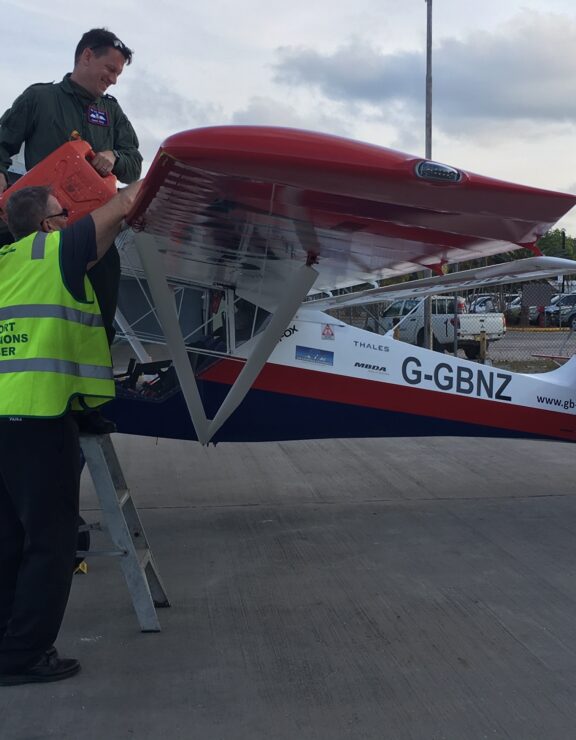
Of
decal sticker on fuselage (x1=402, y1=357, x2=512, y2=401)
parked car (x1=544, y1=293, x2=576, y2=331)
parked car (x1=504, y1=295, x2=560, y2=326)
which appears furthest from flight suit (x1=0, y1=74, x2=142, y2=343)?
parked car (x1=504, y1=295, x2=560, y2=326)

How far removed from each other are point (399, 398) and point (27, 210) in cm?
362

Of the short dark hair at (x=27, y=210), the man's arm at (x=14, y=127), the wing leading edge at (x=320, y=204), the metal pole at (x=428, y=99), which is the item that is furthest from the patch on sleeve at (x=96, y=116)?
the metal pole at (x=428, y=99)

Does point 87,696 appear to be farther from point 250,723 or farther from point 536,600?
point 536,600

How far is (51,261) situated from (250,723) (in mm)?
1882

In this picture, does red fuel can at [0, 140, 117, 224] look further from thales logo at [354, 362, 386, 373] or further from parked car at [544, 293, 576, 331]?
parked car at [544, 293, 576, 331]

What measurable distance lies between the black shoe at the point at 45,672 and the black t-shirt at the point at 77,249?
151 cm

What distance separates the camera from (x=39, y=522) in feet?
10.4

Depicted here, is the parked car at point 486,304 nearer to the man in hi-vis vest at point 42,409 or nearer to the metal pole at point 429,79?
the metal pole at point 429,79

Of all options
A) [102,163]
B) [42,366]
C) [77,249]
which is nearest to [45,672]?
[42,366]

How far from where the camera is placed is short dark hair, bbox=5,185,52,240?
11.1 feet

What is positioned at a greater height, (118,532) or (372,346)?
(372,346)

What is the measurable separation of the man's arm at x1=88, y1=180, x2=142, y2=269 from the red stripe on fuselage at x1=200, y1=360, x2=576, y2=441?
8.78ft

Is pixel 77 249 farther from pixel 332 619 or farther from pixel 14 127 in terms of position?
pixel 332 619

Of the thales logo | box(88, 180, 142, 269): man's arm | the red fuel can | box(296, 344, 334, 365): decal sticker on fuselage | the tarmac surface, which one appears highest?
the red fuel can
